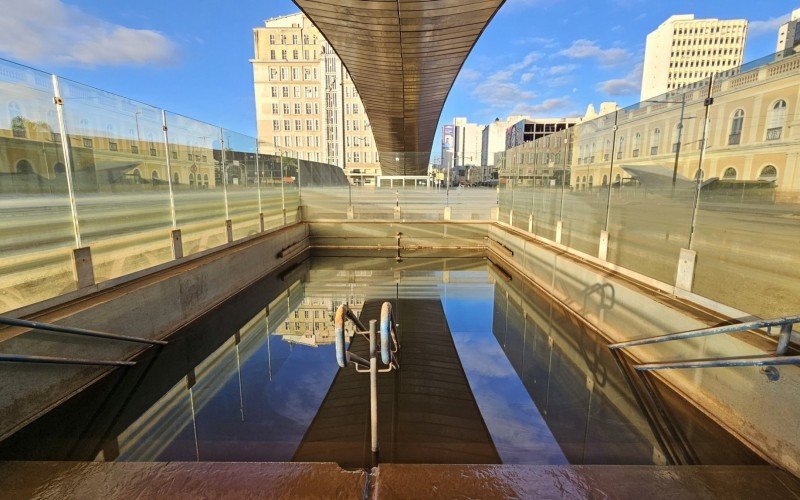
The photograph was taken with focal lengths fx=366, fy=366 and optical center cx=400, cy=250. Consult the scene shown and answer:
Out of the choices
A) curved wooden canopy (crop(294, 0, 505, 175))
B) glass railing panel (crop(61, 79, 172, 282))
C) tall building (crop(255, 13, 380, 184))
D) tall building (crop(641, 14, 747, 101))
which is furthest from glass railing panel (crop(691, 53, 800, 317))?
tall building (crop(641, 14, 747, 101))

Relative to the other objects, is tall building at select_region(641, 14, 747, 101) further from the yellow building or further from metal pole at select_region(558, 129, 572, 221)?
the yellow building

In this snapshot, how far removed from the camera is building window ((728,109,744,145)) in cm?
357

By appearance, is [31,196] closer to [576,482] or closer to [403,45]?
[576,482]

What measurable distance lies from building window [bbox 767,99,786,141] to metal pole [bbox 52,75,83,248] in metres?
7.20

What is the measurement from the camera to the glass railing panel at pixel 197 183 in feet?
20.4

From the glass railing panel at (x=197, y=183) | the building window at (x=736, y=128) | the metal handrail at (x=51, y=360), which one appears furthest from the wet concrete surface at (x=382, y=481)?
the glass railing panel at (x=197, y=183)

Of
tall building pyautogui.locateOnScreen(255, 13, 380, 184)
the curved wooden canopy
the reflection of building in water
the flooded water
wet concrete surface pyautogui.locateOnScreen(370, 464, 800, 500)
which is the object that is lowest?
the reflection of building in water

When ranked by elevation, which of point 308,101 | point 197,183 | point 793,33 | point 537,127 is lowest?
point 197,183

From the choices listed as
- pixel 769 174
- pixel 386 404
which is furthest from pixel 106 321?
pixel 769 174

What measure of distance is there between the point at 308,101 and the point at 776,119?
228ft

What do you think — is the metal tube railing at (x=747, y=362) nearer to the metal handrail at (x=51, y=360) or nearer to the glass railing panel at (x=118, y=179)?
the metal handrail at (x=51, y=360)

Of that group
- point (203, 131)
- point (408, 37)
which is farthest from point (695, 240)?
point (408, 37)

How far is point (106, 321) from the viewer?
402cm

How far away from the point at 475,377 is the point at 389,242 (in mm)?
9062
